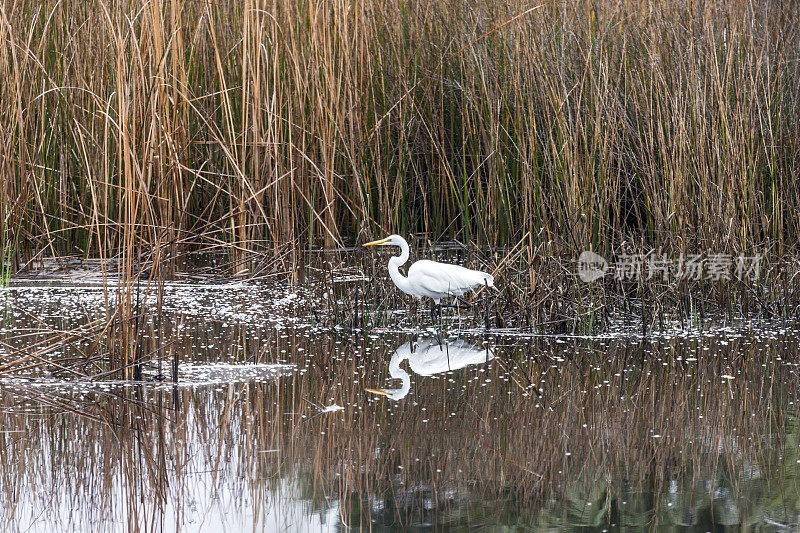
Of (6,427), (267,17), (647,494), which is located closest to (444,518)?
(647,494)

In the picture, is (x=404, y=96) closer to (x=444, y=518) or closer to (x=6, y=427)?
(x=6, y=427)

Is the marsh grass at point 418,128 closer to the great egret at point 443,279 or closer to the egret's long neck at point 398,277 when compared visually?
the great egret at point 443,279

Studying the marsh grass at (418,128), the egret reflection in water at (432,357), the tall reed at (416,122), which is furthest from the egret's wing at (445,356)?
the tall reed at (416,122)

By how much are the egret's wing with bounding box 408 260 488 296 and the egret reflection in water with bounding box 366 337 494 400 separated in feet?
0.78

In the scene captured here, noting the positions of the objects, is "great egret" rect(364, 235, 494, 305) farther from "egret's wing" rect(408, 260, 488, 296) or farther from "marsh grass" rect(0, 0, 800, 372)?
"marsh grass" rect(0, 0, 800, 372)

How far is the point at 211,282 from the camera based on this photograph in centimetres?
543

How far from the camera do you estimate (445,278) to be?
432 centimetres

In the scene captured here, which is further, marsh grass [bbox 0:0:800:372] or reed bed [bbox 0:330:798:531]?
marsh grass [bbox 0:0:800:372]

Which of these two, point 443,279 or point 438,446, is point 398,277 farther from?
point 438,446

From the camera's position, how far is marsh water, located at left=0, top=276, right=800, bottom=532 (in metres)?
2.33

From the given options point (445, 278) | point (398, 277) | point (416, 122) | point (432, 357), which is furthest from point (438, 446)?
point (416, 122)

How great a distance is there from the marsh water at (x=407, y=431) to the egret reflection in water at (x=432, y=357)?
0.01m

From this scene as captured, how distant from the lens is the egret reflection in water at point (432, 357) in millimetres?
3598

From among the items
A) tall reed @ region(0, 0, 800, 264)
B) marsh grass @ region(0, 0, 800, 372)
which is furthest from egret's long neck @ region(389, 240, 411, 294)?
tall reed @ region(0, 0, 800, 264)
